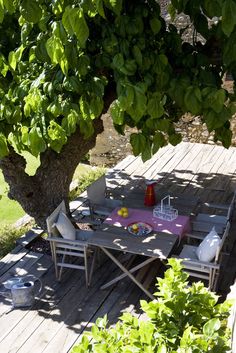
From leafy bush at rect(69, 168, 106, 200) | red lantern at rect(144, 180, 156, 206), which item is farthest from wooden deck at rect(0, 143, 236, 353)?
leafy bush at rect(69, 168, 106, 200)

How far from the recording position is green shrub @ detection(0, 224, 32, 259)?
19.7ft

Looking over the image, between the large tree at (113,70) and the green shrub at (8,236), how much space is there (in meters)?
2.52

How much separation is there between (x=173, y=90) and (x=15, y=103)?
55.9 inches

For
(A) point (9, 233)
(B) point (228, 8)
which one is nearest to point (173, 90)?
(B) point (228, 8)

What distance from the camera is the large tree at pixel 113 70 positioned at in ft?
9.27

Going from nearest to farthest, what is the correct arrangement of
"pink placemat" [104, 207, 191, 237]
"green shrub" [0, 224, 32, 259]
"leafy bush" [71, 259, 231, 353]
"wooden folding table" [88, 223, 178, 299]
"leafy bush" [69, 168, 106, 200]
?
"leafy bush" [71, 259, 231, 353] < "wooden folding table" [88, 223, 178, 299] < "pink placemat" [104, 207, 191, 237] < "green shrub" [0, 224, 32, 259] < "leafy bush" [69, 168, 106, 200]

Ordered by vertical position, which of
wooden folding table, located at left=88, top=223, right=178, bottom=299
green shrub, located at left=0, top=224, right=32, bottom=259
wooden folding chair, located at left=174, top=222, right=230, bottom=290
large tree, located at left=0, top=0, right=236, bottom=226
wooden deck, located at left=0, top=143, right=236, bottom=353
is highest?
large tree, located at left=0, top=0, right=236, bottom=226

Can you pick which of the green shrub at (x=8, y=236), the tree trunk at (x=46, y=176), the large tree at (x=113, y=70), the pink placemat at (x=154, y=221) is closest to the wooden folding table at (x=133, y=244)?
the pink placemat at (x=154, y=221)

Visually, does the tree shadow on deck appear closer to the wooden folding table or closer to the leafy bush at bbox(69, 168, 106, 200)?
the wooden folding table

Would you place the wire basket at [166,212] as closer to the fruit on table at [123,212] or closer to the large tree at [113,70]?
the fruit on table at [123,212]

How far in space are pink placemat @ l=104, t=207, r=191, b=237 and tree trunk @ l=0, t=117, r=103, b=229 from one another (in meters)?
0.79

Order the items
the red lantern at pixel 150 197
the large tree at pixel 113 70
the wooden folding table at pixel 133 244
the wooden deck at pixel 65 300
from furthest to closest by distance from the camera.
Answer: the red lantern at pixel 150 197 → the wooden folding table at pixel 133 244 → the wooden deck at pixel 65 300 → the large tree at pixel 113 70

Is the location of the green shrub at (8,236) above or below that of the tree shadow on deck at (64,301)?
below

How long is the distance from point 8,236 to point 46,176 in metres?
1.69
